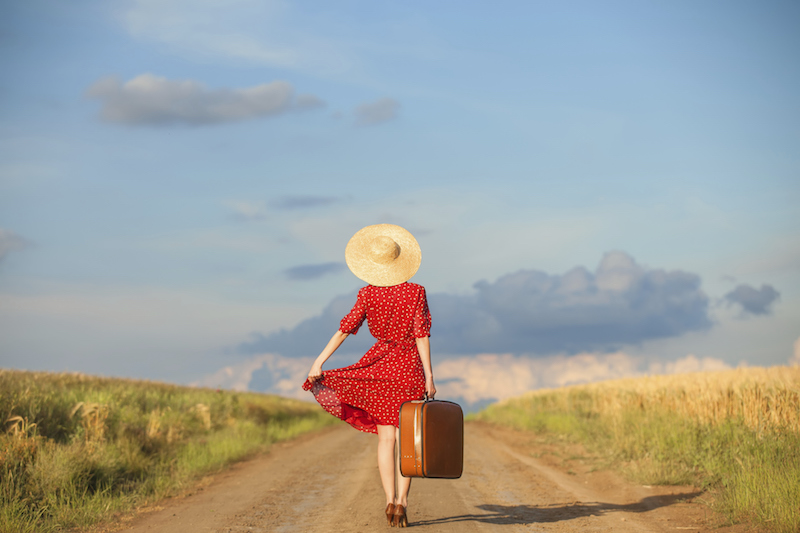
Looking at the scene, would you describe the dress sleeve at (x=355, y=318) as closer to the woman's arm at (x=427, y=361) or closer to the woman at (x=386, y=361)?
the woman at (x=386, y=361)

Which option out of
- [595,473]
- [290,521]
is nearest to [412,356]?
[290,521]

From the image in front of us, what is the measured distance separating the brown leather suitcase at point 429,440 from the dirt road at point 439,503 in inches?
29.4

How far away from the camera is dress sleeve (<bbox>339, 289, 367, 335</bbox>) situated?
6.64 meters

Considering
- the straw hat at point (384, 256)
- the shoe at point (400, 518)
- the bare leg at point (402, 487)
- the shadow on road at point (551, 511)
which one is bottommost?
the shadow on road at point (551, 511)

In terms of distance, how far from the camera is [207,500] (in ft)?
29.7

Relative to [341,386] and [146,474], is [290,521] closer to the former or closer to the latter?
[341,386]

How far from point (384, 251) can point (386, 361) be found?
1.12 m

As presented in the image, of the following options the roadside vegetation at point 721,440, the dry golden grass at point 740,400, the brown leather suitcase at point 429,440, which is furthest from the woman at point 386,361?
the dry golden grass at point 740,400

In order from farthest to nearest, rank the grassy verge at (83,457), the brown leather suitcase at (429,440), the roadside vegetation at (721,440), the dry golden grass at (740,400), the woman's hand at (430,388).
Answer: the dry golden grass at (740,400) → the grassy verge at (83,457) → the roadside vegetation at (721,440) → the woman's hand at (430,388) → the brown leather suitcase at (429,440)

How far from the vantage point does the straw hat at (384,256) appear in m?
6.90

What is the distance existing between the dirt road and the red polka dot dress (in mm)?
1240

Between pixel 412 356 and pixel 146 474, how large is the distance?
258 inches

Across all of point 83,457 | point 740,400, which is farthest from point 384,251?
point 740,400

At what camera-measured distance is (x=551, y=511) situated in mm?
7965
